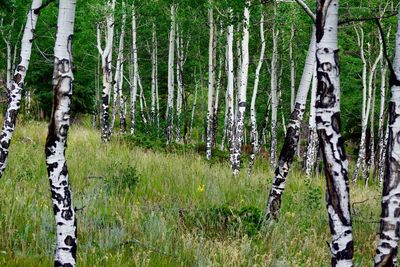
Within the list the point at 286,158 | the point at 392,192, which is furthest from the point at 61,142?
the point at 286,158

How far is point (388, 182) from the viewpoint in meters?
2.95

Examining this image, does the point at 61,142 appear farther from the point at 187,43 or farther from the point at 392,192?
the point at 187,43

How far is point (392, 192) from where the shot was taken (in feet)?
9.58

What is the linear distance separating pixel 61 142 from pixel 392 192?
2312 millimetres

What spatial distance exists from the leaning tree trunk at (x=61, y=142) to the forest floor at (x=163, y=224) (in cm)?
15

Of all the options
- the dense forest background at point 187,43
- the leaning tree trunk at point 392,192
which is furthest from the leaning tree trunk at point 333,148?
the dense forest background at point 187,43

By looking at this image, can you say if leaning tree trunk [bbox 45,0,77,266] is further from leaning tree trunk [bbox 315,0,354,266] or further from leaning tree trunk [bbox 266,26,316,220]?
leaning tree trunk [bbox 266,26,316,220]

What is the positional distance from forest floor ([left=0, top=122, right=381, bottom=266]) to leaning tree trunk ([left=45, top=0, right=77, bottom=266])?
6.1 inches

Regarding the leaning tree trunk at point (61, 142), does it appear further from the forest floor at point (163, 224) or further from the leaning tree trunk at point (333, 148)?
the leaning tree trunk at point (333, 148)

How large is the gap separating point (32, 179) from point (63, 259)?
170 inches

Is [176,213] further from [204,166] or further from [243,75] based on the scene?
[243,75]

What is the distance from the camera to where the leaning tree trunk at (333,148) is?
275 cm

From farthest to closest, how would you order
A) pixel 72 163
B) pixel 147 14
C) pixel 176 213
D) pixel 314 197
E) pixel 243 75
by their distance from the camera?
1. pixel 147 14
2. pixel 243 75
3. pixel 72 163
4. pixel 314 197
5. pixel 176 213

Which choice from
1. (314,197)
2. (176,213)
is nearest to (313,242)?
(314,197)
